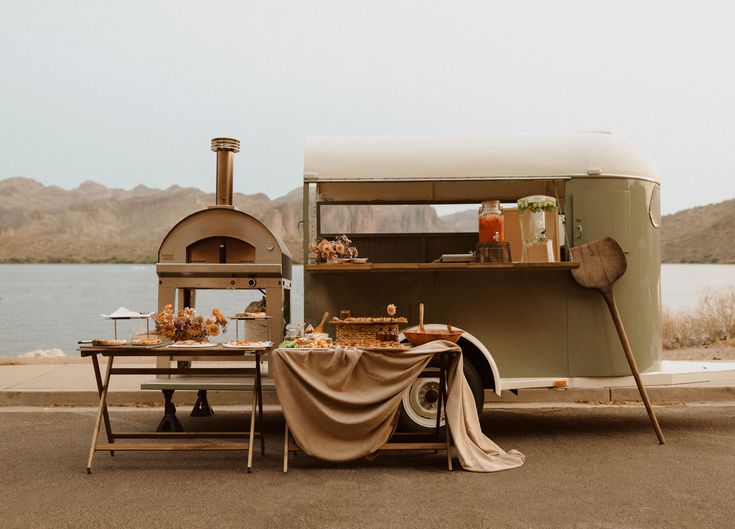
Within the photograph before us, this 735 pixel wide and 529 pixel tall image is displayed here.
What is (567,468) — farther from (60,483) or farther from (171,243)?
(171,243)

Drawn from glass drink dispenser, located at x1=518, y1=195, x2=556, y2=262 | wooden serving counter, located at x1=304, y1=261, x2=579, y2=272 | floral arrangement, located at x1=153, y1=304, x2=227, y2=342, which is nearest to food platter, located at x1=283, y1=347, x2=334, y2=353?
floral arrangement, located at x1=153, y1=304, x2=227, y2=342

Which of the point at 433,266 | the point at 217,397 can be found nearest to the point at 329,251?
the point at 433,266

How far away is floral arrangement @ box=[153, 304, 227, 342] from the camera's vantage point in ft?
22.8

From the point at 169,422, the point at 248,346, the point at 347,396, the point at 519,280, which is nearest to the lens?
the point at 347,396

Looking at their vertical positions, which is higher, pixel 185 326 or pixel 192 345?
pixel 185 326

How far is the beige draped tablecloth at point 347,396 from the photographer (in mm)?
6391

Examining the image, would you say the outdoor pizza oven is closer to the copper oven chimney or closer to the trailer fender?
the copper oven chimney

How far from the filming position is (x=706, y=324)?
16.4 m

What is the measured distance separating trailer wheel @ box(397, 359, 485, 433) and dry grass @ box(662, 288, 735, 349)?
10.0 meters

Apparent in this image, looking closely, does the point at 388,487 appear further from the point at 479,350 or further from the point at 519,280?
the point at 519,280

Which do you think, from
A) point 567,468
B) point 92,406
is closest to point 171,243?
point 92,406

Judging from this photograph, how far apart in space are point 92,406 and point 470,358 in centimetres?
527

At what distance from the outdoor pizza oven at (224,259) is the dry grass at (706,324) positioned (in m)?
10.7

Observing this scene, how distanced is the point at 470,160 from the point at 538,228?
0.98m
